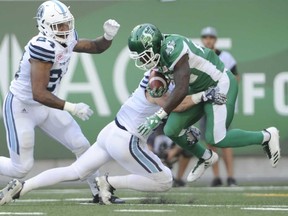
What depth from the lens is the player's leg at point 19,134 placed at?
33.7 ft

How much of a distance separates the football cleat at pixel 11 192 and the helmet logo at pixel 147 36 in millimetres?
1492

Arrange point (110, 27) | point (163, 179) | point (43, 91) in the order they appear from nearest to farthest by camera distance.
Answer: point (43, 91) → point (163, 179) → point (110, 27)

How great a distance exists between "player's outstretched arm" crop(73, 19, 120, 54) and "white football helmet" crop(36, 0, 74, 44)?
0.33 meters

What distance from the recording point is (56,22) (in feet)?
33.5

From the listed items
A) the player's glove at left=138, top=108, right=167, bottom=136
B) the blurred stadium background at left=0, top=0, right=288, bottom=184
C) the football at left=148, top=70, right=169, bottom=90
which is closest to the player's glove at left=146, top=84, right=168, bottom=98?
the football at left=148, top=70, right=169, bottom=90

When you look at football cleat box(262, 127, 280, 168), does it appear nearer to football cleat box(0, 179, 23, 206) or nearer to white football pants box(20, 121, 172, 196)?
white football pants box(20, 121, 172, 196)

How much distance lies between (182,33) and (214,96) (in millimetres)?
4101

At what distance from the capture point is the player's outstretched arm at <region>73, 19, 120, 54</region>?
10.7m

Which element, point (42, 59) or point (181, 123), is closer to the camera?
point (42, 59)

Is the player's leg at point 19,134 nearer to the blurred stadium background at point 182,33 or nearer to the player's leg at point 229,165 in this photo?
the player's leg at point 229,165

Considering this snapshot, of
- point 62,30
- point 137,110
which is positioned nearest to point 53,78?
point 62,30

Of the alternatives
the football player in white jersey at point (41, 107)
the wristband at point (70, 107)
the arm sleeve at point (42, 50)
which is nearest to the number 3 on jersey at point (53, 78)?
the football player in white jersey at point (41, 107)

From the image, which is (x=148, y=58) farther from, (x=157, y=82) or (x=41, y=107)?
(x=41, y=107)

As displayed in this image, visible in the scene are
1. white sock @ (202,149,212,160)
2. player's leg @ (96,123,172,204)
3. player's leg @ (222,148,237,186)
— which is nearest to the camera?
player's leg @ (96,123,172,204)
